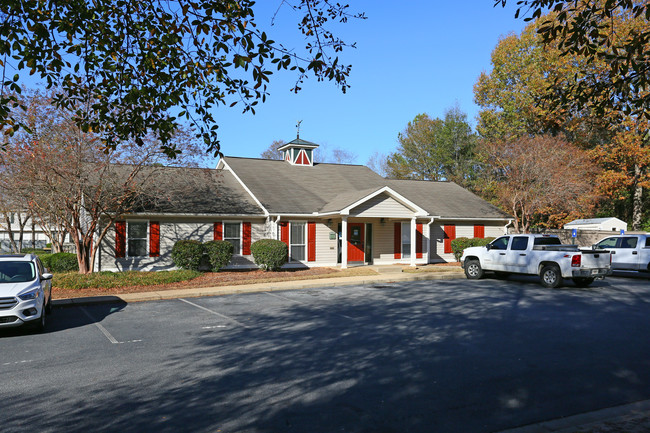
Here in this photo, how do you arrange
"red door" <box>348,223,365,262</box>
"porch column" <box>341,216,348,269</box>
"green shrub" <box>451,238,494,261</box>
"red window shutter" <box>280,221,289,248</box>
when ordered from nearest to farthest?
1. "porch column" <box>341,216,348,269</box>
2. "red window shutter" <box>280,221,289,248</box>
3. "red door" <box>348,223,365,262</box>
4. "green shrub" <box>451,238,494,261</box>

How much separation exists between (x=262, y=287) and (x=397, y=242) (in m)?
10.8

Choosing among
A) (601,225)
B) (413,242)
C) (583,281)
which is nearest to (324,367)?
(583,281)

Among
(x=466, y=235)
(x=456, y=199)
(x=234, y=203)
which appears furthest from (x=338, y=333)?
(x=456, y=199)

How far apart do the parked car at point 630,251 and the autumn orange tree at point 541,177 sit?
768 cm

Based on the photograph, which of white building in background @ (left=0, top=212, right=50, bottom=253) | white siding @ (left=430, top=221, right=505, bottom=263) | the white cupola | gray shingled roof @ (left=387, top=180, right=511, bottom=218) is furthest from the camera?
white building in background @ (left=0, top=212, right=50, bottom=253)

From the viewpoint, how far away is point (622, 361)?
7.79 metres

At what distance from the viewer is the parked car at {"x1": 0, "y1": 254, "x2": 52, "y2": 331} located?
9.70 meters

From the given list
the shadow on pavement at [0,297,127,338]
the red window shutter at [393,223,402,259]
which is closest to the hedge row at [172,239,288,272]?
the shadow on pavement at [0,297,127,338]

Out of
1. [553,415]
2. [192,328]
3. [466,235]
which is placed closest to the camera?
[553,415]

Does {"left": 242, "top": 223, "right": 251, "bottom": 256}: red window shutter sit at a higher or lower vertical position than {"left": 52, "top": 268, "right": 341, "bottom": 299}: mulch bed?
higher

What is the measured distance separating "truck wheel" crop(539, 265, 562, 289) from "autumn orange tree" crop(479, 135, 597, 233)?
12952 millimetres

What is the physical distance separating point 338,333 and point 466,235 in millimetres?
20679

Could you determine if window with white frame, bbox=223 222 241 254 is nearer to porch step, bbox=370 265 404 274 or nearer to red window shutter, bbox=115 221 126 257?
red window shutter, bbox=115 221 126 257

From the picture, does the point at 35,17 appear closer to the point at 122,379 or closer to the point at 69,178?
the point at 122,379
